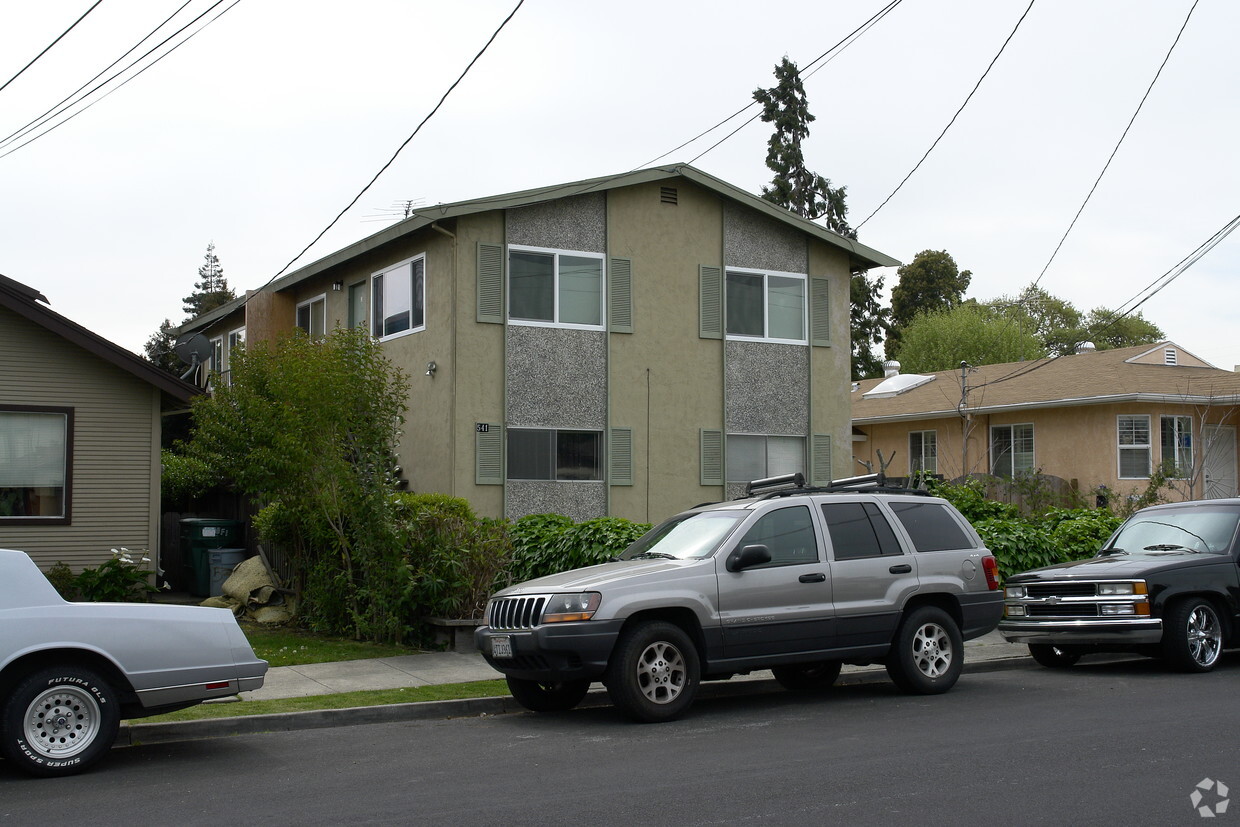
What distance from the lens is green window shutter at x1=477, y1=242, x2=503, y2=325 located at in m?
18.3

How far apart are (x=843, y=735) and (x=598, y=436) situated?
10919 millimetres

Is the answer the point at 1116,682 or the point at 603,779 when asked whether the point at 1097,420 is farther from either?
the point at 603,779

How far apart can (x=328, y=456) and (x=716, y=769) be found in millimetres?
7932

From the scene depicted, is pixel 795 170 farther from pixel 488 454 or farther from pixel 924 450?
pixel 488 454

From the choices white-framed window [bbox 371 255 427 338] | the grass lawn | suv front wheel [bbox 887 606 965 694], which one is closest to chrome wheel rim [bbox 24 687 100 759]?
the grass lawn

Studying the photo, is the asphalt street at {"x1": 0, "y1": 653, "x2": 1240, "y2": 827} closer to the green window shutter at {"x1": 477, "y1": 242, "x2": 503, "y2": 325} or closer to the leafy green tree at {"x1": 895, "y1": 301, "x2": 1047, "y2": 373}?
the green window shutter at {"x1": 477, "y1": 242, "x2": 503, "y2": 325}

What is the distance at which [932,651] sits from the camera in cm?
1075

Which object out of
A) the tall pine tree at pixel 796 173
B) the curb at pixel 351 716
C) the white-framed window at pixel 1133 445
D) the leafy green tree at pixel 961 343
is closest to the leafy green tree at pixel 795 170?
→ the tall pine tree at pixel 796 173

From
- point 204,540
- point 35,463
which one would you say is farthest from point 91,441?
point 204,540

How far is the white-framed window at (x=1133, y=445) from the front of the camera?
85.6 ft

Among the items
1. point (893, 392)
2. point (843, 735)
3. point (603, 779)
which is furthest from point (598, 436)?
point (893, 392)

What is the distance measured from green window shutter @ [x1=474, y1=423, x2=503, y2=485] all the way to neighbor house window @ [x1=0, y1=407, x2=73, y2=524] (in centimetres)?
565

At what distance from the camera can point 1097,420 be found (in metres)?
26.5

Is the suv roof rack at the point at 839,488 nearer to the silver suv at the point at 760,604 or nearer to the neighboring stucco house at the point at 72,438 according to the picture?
the silver suv at the point at 760,604
